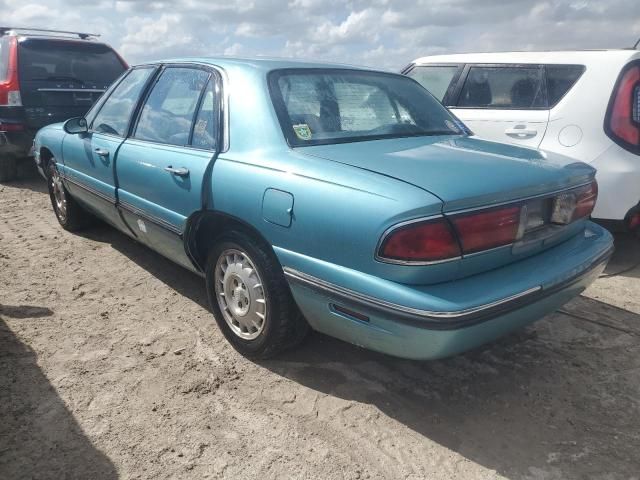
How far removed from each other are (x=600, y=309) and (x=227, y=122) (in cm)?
271

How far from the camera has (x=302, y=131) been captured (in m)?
2.68

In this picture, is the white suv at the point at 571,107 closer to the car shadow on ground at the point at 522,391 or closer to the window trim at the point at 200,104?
the car shadow on ground at the point at 522,391

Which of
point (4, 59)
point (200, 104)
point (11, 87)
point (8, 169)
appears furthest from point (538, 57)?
point (8, 169)

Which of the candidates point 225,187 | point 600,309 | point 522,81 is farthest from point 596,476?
point 522,81

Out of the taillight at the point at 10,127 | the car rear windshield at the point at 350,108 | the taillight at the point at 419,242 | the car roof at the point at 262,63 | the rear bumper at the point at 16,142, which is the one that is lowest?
the rear bumper at the point at 16,142

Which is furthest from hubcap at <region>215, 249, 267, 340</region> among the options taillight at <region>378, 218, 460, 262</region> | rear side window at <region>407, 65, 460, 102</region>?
rear side window at <region>407, 65, 460, 102</region>

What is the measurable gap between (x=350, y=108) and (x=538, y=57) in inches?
101

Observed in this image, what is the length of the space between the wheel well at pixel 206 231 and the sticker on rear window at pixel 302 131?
510mm

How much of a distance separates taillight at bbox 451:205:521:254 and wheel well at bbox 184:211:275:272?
94 cm

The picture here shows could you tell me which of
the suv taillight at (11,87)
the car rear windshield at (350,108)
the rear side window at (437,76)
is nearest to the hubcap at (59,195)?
the suv taillight at (11,87)

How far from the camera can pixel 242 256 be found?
284 centimetres

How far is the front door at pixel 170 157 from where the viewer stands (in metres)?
2.98

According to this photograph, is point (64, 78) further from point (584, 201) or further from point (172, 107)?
point (584, 201)

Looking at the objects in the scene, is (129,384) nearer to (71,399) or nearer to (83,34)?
(71,399)
